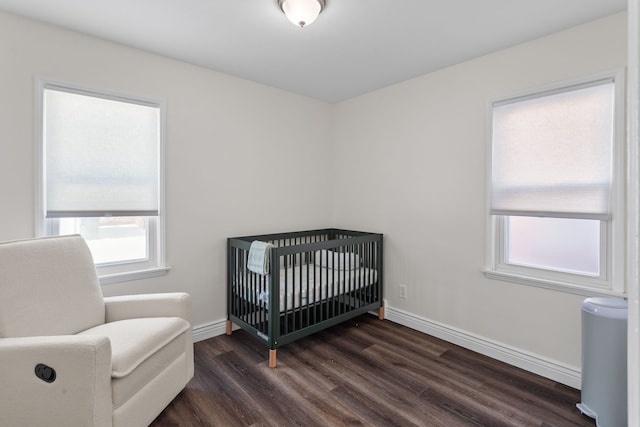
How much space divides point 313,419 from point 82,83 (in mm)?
2641

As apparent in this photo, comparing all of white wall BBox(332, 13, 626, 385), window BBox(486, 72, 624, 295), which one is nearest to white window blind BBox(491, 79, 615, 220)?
window BBox(486, 72, 624, 295)

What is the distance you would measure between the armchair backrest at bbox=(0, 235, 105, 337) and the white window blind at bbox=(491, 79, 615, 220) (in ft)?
9.40

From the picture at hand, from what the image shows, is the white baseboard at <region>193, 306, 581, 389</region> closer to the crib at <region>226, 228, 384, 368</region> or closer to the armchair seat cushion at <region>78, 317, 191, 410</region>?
the crib at <region>226, 228, 384, 368</region>

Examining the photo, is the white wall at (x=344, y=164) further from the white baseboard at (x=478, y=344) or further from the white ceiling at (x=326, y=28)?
the white ceiling at (x=326, y=28)

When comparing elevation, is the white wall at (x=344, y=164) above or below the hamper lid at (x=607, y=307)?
above

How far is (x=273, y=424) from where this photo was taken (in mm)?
1829

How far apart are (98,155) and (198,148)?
0.73m

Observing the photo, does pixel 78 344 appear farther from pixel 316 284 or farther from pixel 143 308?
pixel 316 284

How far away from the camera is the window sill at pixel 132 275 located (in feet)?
7.76

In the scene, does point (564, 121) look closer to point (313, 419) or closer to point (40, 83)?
point (313, 419)

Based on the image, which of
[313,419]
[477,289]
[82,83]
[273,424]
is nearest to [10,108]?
[82,83]

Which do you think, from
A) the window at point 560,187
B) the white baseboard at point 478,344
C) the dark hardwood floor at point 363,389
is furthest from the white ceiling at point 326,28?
the dark hardwood floor at point 363,389

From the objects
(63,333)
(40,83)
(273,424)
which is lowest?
(273,424)

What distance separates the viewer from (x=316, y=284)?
2.79 meters
